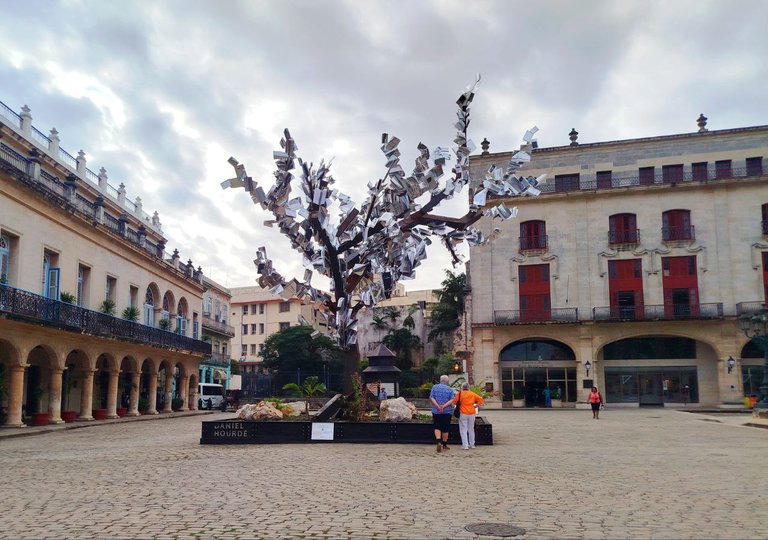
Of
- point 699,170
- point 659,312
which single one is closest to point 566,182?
point 699,170

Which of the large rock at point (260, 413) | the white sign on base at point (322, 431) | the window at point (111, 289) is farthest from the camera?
the window at point (111, 289)

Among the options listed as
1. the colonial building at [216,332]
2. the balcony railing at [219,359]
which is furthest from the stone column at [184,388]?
the balcony railing at [219,359]

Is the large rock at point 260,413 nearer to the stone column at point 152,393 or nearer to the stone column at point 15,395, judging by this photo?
the stone column at point 15,395

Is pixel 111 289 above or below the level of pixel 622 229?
below

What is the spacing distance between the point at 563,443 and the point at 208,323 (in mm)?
43098

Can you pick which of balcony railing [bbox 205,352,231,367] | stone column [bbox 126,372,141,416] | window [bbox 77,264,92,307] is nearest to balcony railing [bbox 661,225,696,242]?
stone column [bbox 126,372,141,416]

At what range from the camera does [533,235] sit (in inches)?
1743

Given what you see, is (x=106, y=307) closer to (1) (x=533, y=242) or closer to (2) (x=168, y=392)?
(2) (x=168, y=392)

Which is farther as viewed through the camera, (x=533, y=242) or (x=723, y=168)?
(x=533, y=242)

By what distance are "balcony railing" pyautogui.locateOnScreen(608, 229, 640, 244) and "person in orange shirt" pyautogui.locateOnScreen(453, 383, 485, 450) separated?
105ft

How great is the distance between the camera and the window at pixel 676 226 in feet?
138

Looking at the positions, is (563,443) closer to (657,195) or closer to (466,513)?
(466,513)

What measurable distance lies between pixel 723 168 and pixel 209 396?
36.5 metres

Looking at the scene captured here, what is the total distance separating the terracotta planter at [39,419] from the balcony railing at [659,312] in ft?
102
